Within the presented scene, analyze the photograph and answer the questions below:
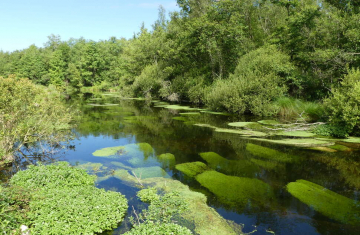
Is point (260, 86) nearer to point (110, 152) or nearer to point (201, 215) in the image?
point (110, 152)

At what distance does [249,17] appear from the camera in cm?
3847

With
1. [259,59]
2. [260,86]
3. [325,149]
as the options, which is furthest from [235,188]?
[259,59]

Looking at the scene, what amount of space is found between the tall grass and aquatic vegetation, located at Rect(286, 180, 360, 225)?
35.6 ft

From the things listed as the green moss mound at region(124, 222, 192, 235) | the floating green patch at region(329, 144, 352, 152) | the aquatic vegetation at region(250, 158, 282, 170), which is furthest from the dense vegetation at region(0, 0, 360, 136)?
the green moss mound at region(124, 222, 192, 235)

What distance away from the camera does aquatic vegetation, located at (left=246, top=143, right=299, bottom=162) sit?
12320 mm

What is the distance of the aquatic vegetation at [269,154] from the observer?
40.4ft

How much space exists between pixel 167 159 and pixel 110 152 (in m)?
3.32

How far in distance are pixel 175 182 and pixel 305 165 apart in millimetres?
6416

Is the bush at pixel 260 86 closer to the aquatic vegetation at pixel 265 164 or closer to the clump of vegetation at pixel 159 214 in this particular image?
the aquatic vegetation at pixel 265 164

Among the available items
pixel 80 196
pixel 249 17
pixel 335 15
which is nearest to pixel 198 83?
pixel 249 17

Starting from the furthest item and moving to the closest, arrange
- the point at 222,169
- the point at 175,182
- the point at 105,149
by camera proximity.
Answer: the point at 105,149 < the point at 222,169 < the point at 175,182

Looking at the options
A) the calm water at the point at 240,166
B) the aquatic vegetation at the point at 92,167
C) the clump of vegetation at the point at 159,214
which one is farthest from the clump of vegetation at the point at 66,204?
the aquatic vegetation at the point at 92,167

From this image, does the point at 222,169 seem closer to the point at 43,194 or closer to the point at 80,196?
the point at 80,196

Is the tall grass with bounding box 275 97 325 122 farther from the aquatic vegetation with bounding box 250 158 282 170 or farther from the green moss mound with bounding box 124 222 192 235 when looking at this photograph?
the green moss mound with bounding box 124 222 192 235
